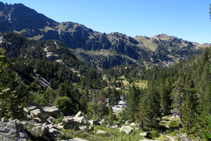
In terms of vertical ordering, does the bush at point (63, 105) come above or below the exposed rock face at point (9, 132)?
below

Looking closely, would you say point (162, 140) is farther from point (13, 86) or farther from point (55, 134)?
point (13, 86)

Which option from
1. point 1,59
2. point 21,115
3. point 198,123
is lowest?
point 198,123

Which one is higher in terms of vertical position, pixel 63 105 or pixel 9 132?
pixel 9 132

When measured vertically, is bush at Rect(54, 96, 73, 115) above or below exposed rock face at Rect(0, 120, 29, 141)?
below

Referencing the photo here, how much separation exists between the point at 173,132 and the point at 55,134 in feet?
121

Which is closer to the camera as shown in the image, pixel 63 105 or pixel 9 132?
pixel 9 132

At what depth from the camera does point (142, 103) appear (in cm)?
4184

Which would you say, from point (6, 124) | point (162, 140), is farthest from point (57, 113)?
point (162, 140)

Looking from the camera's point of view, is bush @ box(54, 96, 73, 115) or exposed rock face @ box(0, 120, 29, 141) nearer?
exposed rock face @ box(0, 120, 29, 141)

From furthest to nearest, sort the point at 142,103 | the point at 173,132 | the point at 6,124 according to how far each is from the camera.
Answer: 1. the point at 142,103
2. the point at 173,132
3. the point at 6,124

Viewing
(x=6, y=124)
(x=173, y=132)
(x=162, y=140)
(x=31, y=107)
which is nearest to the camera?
(x=6, y=124)

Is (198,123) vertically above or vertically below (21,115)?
below

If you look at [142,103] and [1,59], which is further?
[142,103]

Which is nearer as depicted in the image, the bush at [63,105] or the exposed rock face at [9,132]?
the exposed rock face at [9,132]
